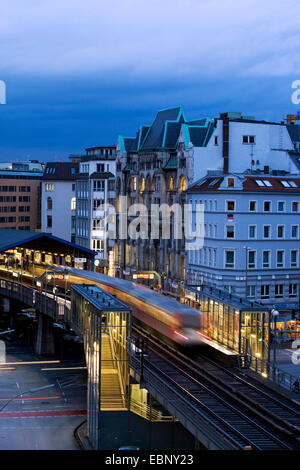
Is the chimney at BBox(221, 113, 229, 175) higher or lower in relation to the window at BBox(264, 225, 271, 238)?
higher

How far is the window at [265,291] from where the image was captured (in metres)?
107

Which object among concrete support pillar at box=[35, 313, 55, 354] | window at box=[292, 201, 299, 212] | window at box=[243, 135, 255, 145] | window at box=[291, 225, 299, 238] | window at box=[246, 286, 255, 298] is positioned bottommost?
concrete support pillar at box=[35, 313, 55, 354]

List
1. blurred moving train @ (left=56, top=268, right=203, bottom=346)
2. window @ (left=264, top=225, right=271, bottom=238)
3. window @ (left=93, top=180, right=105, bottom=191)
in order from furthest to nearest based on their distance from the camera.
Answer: window @ (left=93, top=180, right=105, bottom=191) < window @ (left=264, top=225, right=271, bottom=238) < blurred moving train @ (left=56, top=268, right=203, bottom=346)

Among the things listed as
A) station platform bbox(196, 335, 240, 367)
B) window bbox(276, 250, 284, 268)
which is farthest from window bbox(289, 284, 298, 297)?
station platform bbox(196, 335, 240, 367)

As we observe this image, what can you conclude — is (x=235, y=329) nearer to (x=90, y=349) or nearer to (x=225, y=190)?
(x=90, y=349)

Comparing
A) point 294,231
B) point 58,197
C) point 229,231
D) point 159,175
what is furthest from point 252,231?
point 58,197

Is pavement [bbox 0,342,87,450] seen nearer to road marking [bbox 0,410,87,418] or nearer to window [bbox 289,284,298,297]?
Result: road marking [bbox 0,410,87,418]

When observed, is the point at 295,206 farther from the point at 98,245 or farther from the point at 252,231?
the point at 98,245

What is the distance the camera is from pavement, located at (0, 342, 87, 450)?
63.6 metres

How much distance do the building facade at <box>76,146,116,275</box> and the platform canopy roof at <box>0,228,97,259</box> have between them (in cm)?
1972

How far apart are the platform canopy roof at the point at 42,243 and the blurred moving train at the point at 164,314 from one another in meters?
29.5

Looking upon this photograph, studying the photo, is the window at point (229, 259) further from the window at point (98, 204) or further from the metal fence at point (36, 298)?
the window at point (98, 204)

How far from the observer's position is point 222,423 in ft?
148
